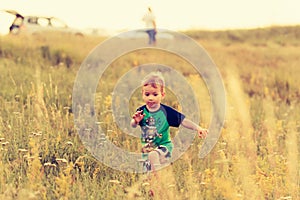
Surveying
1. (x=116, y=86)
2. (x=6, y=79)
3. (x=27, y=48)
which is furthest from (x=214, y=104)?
(x=27, y=48)

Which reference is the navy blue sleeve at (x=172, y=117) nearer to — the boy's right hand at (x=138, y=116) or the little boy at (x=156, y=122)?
the little boy at (x=156, y=122)

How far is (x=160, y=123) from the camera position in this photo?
156 inches

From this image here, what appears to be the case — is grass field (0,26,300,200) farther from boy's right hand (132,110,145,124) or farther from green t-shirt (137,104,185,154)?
boy's right hand (132,110,145,124)

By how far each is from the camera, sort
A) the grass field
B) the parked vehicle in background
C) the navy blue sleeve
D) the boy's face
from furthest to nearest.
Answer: the parked vehicle in background → the navy blue sleeve → the boy's face → the grass field

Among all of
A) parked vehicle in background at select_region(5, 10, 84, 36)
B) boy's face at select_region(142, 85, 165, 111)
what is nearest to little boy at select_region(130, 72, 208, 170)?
boy's face at select_region(142, 85, 165, 111)

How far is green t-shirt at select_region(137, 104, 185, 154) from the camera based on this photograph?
13.0 ft

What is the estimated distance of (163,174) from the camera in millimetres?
3828

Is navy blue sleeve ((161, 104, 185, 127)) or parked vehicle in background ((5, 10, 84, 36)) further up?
parked vehicle in background ((5, 10, 84, 36))

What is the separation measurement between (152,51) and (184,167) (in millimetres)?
9633

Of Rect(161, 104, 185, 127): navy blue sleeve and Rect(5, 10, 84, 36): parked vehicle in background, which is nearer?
Rect(161, 104, 185, 127): navy blue sleeve

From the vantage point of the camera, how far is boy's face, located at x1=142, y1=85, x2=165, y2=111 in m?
3.87

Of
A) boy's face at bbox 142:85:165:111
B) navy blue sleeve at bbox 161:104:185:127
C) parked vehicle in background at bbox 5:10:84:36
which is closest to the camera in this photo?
Answer: boy's face at bbox 142:85:165:111

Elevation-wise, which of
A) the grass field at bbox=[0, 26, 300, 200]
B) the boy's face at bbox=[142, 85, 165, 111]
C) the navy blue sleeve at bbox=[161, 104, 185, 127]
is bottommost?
the grass field at bbox=[0, 26, 300, 200]

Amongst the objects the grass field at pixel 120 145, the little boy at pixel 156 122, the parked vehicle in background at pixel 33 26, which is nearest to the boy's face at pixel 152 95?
the little boy at pixel 156 122
